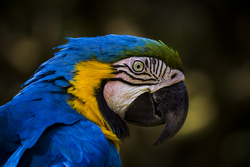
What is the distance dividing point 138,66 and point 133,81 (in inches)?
3.2

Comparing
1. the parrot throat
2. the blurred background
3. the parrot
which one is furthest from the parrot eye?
the blurred background

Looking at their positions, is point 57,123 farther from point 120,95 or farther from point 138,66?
point 138,66

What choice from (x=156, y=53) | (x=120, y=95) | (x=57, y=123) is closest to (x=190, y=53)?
(x=156, y=53)

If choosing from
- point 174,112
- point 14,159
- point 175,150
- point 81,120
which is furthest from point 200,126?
point 14,159

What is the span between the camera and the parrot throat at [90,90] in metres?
1.14

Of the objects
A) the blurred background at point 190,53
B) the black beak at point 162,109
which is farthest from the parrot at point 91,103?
the blurred background at point 190,53

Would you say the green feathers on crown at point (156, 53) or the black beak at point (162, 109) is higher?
the green feathers on crown at point (156, 53)

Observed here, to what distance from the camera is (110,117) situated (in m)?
1.26

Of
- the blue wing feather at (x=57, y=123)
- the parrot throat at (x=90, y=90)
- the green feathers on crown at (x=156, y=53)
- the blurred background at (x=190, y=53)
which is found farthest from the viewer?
the blurred background at (x=190, y=53)

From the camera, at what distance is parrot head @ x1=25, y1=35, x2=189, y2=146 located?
1.21 meters

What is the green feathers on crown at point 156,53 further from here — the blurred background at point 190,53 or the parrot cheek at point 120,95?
the blurred background at point 190,53

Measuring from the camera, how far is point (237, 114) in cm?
326

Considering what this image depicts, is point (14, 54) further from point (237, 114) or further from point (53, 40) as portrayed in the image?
point (237, 114)

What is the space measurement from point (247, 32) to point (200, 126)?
138cm
